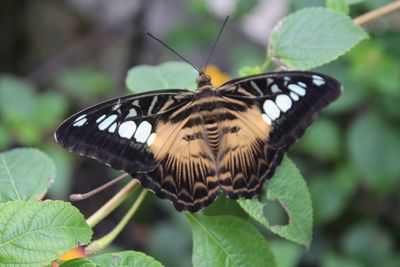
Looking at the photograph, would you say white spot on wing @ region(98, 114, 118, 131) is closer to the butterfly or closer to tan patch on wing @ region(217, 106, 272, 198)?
the butterfly

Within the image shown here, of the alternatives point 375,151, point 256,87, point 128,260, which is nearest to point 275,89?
point 256,87

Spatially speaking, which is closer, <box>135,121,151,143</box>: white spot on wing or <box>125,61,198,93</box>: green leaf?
<box>135,121,151,143</box>: white spot on wing

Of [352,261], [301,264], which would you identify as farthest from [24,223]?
[301,264]

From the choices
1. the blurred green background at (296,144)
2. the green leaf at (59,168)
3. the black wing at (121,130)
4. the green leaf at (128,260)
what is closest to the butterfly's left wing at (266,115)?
the black wing at (121,130)

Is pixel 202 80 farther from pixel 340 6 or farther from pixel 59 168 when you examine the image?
pixel 59 168

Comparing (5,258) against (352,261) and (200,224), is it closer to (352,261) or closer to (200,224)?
(200,224)

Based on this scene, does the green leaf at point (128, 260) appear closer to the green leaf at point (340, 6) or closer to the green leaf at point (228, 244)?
the green leaf at point (228, 244)

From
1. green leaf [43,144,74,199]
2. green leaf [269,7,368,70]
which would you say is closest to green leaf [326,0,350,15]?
green leaf [269,7,368,70]
